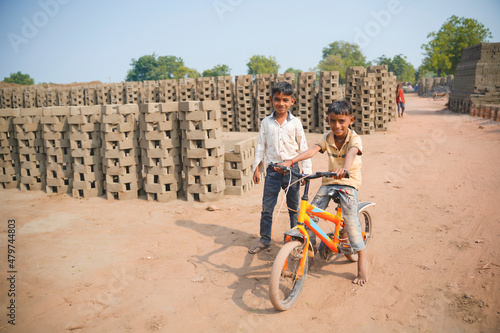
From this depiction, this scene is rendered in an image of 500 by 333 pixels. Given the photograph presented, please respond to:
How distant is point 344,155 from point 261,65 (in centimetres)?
6810

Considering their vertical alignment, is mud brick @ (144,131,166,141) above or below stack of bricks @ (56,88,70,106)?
below

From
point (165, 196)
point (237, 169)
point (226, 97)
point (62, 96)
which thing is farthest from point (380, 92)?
point (62, 96)

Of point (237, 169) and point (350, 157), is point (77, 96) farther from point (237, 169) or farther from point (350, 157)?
point (350, 157)

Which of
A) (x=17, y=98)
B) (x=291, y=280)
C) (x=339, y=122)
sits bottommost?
(x=291, y=280)

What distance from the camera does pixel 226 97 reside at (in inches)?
605

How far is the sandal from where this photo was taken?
168 inches

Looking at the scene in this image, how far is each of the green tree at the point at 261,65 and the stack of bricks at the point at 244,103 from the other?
5525 cm

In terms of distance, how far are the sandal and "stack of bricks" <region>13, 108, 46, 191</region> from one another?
5672 millimetres

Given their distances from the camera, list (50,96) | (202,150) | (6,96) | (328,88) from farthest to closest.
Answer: (6,96)
(50,96)
(328,88)
(202,150)

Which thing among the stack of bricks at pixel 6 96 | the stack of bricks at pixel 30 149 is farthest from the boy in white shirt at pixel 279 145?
the stack of bricks at pixel 6 96

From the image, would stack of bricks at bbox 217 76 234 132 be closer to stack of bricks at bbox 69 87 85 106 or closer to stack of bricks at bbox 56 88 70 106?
stack of bricks at bbox 69 87 85 106

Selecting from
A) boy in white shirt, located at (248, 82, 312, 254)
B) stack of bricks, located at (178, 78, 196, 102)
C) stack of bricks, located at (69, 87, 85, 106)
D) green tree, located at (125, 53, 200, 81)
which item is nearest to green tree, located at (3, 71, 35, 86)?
green tree, located at (125, 53, 200, 81)

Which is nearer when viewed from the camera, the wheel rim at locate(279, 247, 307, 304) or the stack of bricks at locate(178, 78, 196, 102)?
the wheel rim at locate(279, 247, 307, 304)

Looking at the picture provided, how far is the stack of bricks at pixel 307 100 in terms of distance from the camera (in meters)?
13.8
